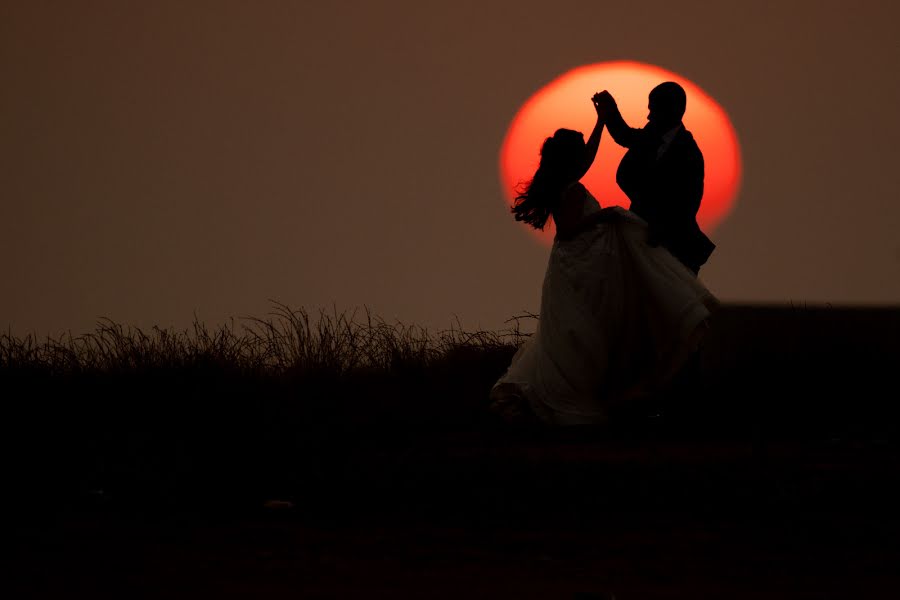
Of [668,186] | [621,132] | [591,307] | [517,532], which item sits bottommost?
[517,532]

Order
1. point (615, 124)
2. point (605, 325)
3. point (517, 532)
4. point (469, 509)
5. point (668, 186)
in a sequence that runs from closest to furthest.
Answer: point (517, 532) → point (469, 509) → point (605, 325) → point (668, 186) → point (615, 124)

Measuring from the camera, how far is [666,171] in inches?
417

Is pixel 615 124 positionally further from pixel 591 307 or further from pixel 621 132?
pixel 591 307

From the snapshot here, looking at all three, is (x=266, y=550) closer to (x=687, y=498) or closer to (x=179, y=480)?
(x=179, y=480)

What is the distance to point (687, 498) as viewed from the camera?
734cm

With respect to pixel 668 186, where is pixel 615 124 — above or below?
above

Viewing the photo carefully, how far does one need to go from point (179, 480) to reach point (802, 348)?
687 cm

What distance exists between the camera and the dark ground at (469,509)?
522 centimetres

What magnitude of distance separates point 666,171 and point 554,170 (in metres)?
0.95

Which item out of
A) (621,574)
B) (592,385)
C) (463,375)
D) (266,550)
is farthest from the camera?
(463,375)

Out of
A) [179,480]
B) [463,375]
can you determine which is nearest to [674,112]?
[463,375]

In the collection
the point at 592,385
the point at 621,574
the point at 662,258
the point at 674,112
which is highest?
the point at 674,112

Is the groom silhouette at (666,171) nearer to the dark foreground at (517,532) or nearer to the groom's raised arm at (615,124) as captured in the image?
the groom's raised arm at (615,124)

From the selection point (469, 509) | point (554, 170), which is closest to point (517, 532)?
point (469, 509)
